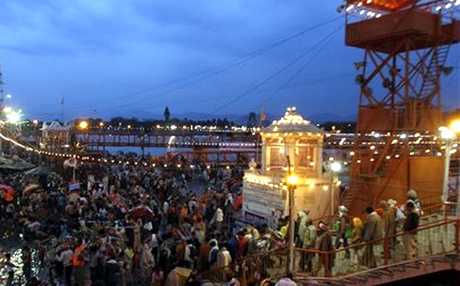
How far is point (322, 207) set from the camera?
19281mm

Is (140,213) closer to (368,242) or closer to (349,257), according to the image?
(349,257)

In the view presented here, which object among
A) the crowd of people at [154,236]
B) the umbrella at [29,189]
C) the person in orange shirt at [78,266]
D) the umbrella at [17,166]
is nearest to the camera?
the crowd of people at [154,236]

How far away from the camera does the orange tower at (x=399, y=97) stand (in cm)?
1875

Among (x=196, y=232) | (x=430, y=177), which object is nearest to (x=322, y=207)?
(x=430, y=177)

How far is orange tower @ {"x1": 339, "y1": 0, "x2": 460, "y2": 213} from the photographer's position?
18750 mm

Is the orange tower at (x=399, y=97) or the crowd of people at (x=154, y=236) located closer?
the crowd of people at (x=154, y=236)

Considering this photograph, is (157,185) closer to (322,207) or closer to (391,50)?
(322,207)

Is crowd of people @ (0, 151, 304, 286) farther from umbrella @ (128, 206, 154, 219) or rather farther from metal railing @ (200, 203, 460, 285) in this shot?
metal railing @ (200, 203, 460, 285)

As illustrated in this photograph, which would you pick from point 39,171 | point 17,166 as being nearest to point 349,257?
point 39,171

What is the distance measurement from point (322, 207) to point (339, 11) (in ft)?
26.5

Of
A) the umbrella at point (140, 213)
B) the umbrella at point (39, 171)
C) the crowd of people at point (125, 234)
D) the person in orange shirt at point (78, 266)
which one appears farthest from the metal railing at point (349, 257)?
the umbrella at point (39, 171)

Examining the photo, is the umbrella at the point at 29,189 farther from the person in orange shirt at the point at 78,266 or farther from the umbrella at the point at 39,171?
the person in orange shirt at the point at 78,266

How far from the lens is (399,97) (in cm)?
1989

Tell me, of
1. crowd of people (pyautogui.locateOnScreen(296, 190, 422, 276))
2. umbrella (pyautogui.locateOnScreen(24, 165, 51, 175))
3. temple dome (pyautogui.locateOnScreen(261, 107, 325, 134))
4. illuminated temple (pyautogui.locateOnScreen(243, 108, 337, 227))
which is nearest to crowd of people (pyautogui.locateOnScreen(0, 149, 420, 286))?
crowd of people (pyautogui.locateOnScreen(296, 190, 422, 276))
